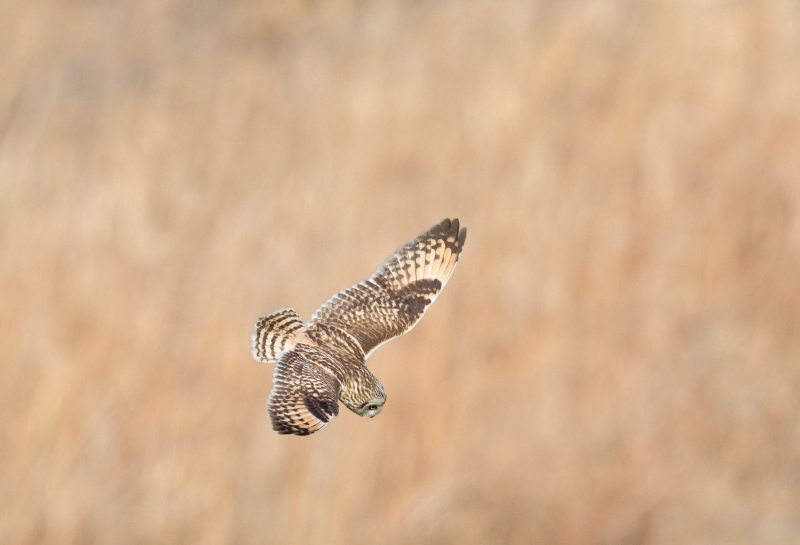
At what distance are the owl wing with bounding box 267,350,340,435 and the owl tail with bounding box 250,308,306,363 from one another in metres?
0.08

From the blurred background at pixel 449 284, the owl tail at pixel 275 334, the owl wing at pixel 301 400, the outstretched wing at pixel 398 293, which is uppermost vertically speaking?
the blurred background at pixel 449 284

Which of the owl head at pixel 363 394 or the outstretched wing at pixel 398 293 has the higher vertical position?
the outstretched wing at pixel 398 293

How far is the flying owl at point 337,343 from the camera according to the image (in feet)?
3.95

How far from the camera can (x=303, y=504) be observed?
14.9 ft

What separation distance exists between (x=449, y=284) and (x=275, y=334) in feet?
9.63

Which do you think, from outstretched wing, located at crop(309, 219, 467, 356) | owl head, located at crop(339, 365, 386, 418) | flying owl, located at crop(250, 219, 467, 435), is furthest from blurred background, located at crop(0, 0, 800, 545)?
owl head, located at crop(339, 365, 386, 418)

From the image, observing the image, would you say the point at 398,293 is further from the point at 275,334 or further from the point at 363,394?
the point at 363,394

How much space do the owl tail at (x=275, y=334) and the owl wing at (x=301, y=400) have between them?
83 millimetres

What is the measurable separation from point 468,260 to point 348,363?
3.56 m

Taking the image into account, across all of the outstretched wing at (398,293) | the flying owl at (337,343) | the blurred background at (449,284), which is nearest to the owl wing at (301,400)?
the flying owl at (337,343)

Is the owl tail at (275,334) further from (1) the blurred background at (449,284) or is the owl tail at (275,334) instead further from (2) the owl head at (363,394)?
(1) the blurred background at (449,284)

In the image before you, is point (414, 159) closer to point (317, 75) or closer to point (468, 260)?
point (468, 260)

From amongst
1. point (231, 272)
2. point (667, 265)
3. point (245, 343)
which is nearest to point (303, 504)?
point (245, 343)

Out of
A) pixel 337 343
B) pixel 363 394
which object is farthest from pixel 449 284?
pixel 363 394
